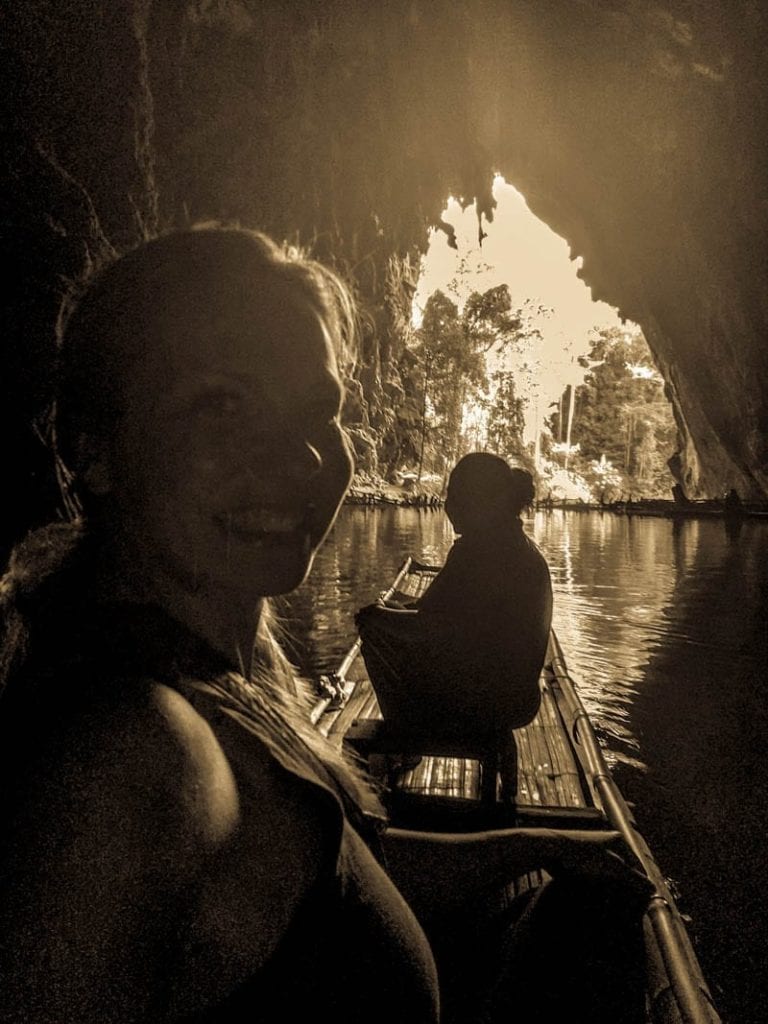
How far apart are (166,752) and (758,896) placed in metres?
4.61

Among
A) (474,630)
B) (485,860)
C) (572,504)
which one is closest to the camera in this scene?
(485,860)

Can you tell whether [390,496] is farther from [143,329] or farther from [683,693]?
[143,329]

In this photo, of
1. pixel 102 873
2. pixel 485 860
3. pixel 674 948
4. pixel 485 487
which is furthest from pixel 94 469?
pixel 485 487

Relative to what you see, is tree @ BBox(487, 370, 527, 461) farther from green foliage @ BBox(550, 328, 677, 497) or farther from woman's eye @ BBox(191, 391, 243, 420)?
woman's eye @ BBox(191, 391, 243, 420)

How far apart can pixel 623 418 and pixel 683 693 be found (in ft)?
205

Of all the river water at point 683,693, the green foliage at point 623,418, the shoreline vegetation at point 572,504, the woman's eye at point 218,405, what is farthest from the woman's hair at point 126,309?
the green foliage at point 623,418

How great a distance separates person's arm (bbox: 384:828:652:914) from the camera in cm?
140

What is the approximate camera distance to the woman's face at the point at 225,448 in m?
0.88

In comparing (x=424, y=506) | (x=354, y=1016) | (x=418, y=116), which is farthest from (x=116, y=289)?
(x=424, y=506)

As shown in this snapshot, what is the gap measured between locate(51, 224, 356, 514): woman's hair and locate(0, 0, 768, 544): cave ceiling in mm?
410

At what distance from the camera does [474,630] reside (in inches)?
127

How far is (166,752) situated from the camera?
2.00 ft

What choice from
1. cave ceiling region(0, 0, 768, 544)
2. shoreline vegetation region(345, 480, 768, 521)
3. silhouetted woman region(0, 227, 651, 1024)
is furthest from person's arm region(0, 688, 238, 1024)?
shoreline vegetation region(345, 480, 768, 521)

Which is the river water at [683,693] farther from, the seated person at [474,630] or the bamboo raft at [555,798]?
the seated person at [474,630]
